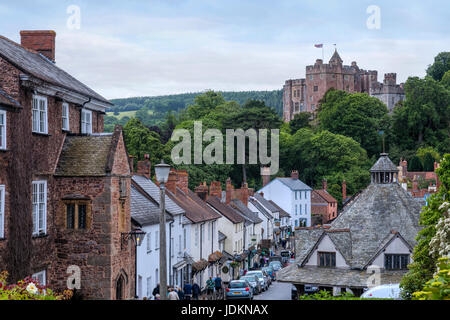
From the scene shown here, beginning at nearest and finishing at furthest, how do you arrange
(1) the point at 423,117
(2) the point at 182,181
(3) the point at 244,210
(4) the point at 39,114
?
1. (4) the point at 39,114
2. (2) the point at 182,181
3. (3) the point at 244,210
4. (1) the point at 423,117

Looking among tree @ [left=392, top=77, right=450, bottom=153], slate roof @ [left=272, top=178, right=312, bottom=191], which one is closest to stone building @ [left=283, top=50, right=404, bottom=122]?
tree @ [left=392, top=77, right=450, bottom=153]

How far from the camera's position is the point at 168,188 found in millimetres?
40812

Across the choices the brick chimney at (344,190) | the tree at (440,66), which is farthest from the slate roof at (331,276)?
the tree at (440,66)

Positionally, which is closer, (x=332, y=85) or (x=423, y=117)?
(x=423, y=117)

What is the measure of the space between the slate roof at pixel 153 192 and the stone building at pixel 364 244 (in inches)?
444

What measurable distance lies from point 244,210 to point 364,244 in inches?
823

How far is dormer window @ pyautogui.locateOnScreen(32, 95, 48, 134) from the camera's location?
19.8 metres

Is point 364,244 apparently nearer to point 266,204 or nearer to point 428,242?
point 428,242

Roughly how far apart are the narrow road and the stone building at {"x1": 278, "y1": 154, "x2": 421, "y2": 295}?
4.36ft

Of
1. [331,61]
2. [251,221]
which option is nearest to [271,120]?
[251,221]

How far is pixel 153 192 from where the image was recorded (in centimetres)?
3516

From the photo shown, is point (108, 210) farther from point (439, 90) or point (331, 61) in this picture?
point (331, 61)

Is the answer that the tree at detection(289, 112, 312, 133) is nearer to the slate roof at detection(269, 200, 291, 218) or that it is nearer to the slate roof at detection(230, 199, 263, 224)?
the slate roof at detection(269, 200, 291, 218)

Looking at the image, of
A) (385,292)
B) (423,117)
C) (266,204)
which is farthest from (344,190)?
(385,292)
